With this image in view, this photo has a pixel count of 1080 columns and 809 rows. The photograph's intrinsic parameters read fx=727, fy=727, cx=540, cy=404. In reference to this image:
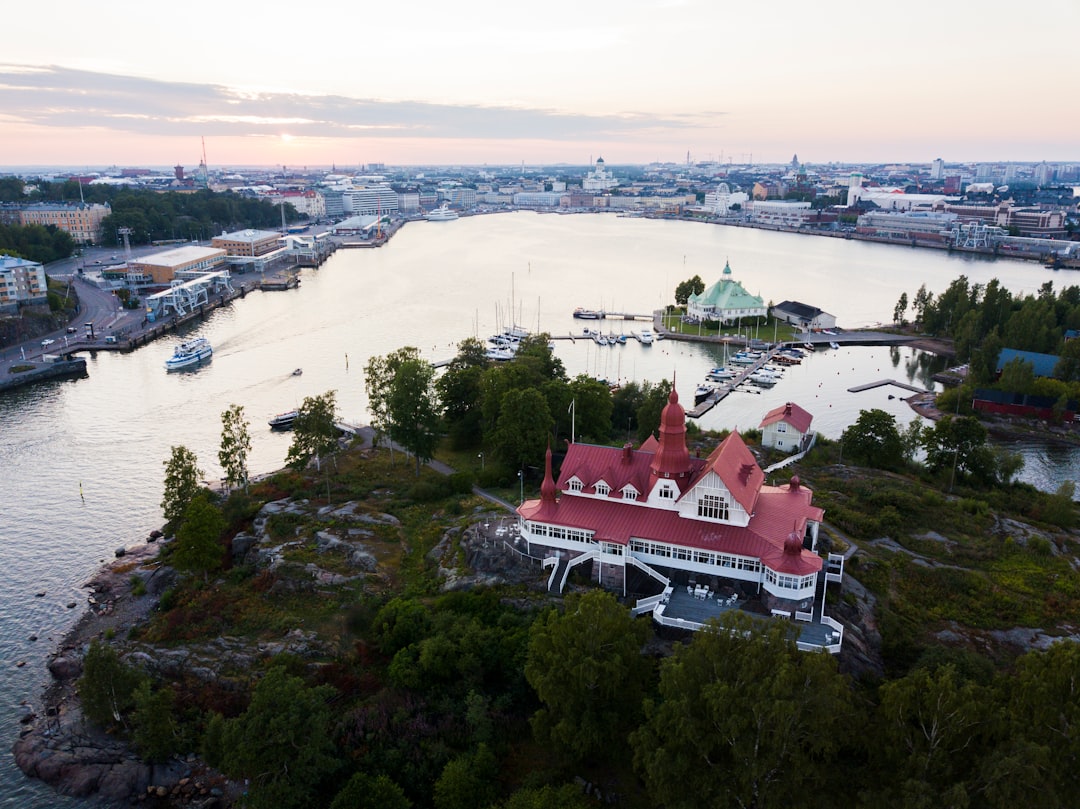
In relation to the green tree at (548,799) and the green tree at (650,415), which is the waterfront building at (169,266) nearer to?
the green tree at (650,415)

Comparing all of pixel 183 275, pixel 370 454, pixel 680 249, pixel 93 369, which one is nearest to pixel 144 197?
pixel 183 275

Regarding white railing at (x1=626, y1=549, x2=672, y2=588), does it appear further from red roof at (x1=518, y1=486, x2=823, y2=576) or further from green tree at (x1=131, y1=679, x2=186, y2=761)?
green tree at (x1=131, y1=679, x2=186, y2=761)

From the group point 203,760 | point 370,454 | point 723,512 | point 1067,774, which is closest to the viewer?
point 1067,774

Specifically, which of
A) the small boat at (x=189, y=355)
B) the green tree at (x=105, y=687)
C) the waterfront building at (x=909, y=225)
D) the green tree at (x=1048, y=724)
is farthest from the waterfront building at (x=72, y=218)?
the waterfront building at (x=909, y=225)

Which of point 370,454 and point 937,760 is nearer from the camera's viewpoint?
point 937,760

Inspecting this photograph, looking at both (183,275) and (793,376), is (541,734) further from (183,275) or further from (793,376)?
(183,275)

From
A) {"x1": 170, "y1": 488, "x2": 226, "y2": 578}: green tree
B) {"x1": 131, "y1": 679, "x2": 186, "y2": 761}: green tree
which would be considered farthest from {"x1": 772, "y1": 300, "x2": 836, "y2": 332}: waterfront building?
{"x1": 131, "y1": 679, "x2": 186, "y2": 761}: green tree
